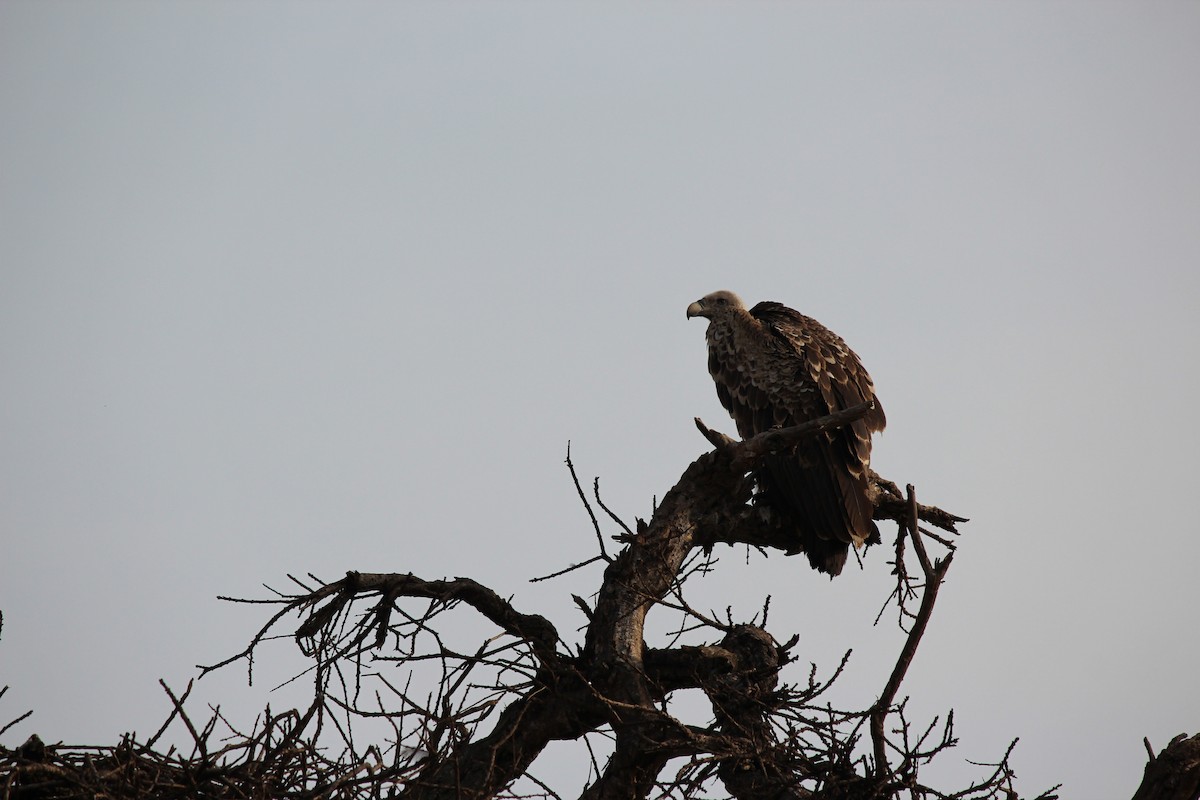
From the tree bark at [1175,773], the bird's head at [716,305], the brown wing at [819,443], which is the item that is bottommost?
the tree bark at [1175,773]

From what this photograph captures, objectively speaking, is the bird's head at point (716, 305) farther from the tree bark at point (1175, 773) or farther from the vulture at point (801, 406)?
the tree bark at point (1175, 773)

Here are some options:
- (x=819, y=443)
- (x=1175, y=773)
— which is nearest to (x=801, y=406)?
(x=819, y=443)

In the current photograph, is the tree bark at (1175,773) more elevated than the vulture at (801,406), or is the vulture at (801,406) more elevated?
the vulture at (801,406)

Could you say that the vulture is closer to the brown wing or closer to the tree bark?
the brown wing

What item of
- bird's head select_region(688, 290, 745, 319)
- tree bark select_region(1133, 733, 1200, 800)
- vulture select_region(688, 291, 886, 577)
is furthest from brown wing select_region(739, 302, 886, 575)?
tree bark select_region(1133, 733, 1200, 800)

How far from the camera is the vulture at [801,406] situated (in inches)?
249

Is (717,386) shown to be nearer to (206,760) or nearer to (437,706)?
(437,706)

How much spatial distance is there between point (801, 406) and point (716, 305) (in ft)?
4.27

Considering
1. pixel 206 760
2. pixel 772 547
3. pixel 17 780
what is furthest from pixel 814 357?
pixel 17 780

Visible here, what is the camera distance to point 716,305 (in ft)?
26.3

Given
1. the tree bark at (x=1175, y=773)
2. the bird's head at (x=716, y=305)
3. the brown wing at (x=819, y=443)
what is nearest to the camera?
the tree bark at (x=1175, y=773)

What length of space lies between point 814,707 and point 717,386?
131 inches

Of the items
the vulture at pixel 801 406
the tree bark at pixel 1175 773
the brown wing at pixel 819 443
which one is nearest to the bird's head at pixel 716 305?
the vulture at pixel 801 406

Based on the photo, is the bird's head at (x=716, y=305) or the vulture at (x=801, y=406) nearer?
the vulture at (x=801, y=406)
